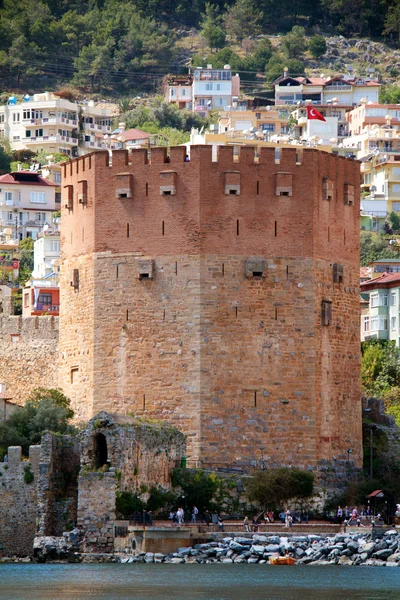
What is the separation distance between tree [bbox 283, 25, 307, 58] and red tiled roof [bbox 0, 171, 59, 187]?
4561 cm

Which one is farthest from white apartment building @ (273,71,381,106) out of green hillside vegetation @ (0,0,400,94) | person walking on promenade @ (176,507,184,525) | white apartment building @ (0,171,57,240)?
person walking on promenade @ (176,507,184,525)

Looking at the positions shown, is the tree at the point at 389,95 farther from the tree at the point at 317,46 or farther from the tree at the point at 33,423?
the tree at the point at 33,423

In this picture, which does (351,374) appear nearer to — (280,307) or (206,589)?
(280,307)

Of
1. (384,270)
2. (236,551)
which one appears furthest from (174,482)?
(384,270)

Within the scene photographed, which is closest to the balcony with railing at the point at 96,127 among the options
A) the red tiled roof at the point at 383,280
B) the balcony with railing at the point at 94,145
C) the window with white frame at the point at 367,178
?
the balcony with railing at the point at 94,145

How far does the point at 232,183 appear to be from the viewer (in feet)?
216

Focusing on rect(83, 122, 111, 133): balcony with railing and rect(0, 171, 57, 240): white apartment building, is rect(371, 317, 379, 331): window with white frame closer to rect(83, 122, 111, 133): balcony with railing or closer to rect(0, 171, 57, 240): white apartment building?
rect(0, 171, 57, 240): white apartment building

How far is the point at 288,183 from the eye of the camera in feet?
217

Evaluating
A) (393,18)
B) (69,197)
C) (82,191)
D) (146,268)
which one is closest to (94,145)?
(393,18)

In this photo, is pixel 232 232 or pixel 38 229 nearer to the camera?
pixel 232 232

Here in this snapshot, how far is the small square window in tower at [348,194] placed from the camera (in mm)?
68125

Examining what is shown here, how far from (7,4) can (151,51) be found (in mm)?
12629

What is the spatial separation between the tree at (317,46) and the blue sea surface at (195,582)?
417 feet

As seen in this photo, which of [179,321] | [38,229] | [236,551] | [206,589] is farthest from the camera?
[38,229]
